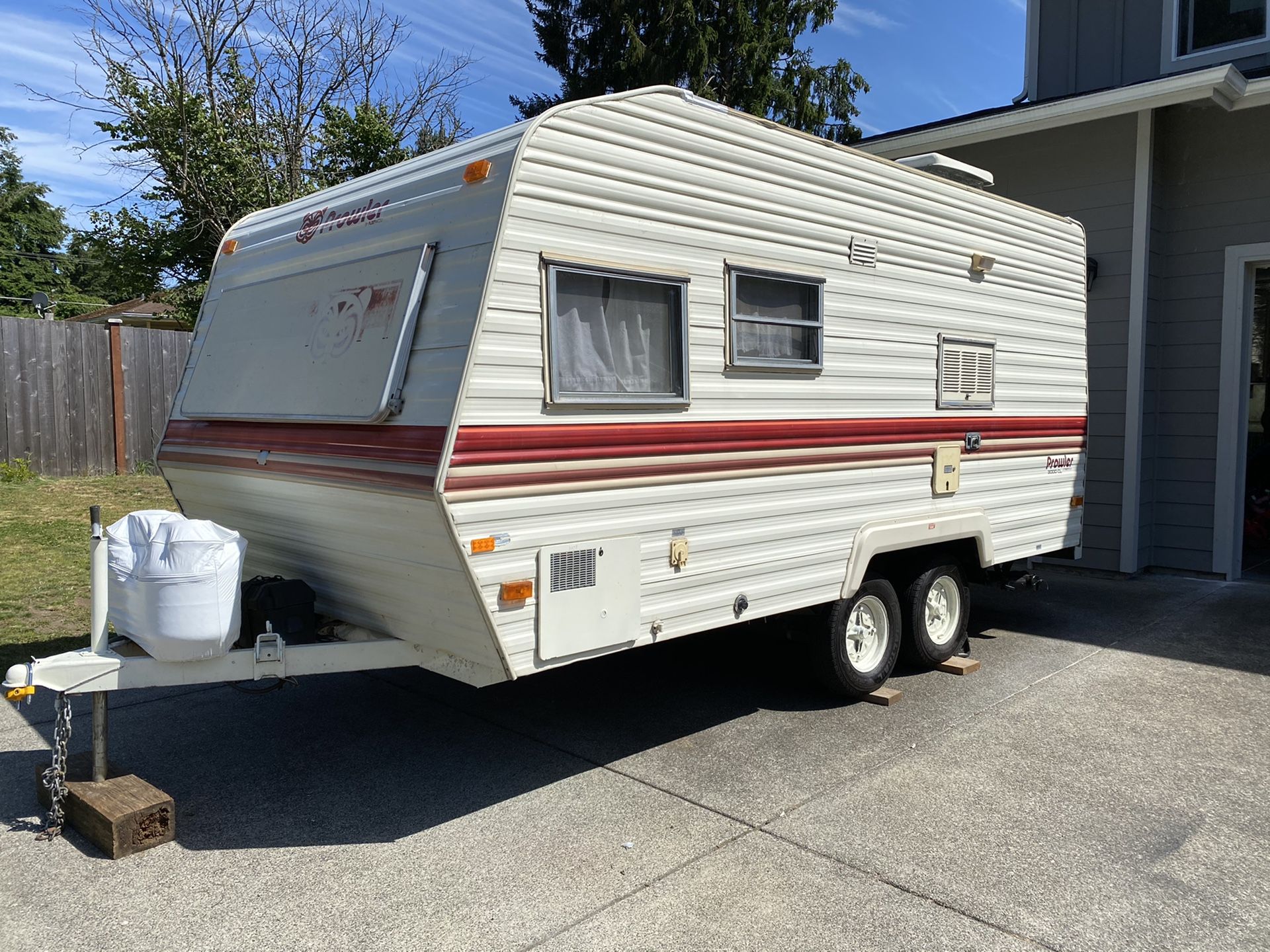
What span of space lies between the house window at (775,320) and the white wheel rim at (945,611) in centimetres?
205

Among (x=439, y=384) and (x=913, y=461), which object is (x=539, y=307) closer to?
(x=439, y=384)

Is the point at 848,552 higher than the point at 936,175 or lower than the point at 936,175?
lower

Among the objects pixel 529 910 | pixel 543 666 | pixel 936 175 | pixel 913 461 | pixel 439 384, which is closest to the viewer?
pixel 529 910

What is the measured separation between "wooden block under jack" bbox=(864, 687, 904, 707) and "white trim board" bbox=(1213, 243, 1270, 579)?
17.1 ft

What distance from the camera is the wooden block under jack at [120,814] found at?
3.86 meters

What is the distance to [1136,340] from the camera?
920cm

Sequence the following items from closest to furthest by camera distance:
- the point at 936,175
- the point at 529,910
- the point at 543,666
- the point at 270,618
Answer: the point at 529,910 < the point at 543,666 < the point at 270,618 < the point at 936,175

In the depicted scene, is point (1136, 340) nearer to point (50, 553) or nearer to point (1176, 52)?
point (1176, 52)

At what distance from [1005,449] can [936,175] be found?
5.97ft

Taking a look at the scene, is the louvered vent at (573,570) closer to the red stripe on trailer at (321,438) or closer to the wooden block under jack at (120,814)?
the red stripe on trailer at (321,438)

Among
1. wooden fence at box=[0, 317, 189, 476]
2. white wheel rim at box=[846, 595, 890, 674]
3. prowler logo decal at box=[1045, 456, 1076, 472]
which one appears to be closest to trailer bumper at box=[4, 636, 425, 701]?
white wheel rim at box=[846, 595, 890, 674]

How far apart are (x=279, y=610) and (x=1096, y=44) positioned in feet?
34.2

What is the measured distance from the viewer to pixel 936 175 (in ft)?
21.2

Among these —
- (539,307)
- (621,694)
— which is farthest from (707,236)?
(621,694)
